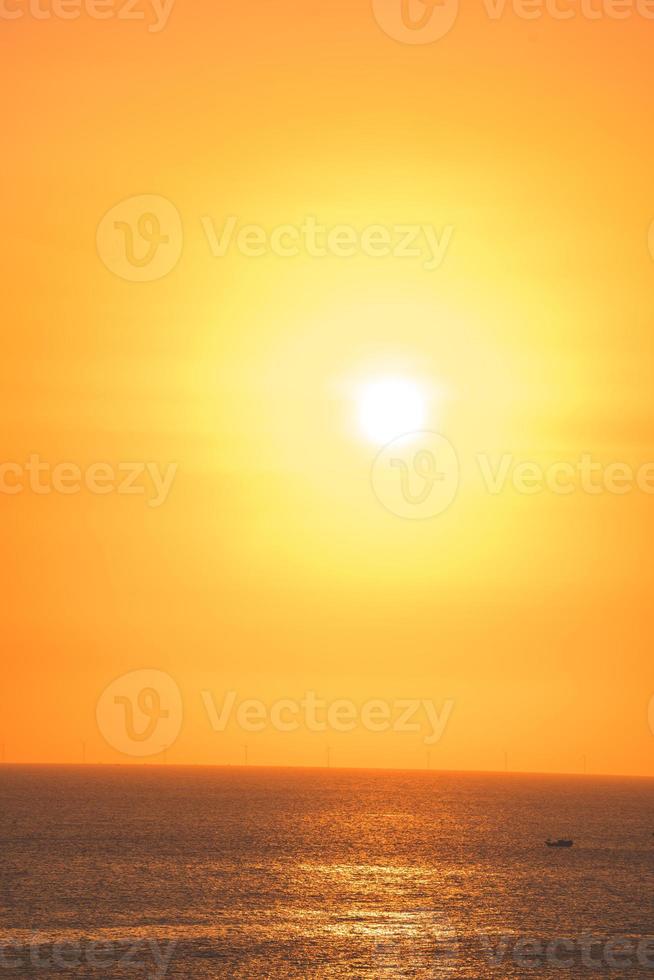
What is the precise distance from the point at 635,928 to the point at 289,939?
3396 centimetres

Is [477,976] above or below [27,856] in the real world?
below

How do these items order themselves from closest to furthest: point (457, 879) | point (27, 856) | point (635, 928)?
point (635, 928) → point (457, 879) → point (27, 856)

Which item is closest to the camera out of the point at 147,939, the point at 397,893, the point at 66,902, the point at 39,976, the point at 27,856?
the point at 39,976

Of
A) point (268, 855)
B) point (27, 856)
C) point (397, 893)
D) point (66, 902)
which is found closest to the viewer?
point (66, 902)

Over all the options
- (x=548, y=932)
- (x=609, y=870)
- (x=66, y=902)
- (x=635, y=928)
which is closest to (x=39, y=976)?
(x=66, y=902)

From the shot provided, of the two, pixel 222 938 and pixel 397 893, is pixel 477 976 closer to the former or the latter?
pixel 222 938

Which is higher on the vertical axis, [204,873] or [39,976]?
[204,873]

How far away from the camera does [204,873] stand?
157 m

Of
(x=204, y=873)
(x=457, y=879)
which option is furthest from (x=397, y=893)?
(x=204, y=873)

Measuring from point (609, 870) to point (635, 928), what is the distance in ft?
201

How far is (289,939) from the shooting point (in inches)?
4250

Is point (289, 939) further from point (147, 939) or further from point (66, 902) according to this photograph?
point (66, 902)

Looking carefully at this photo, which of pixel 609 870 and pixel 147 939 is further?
pixel 609 870

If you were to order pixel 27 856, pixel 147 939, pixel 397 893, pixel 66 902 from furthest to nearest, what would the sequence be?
pixel 27 856 < pixel 397 893 < pixel 66 902 < pixel 147 939
